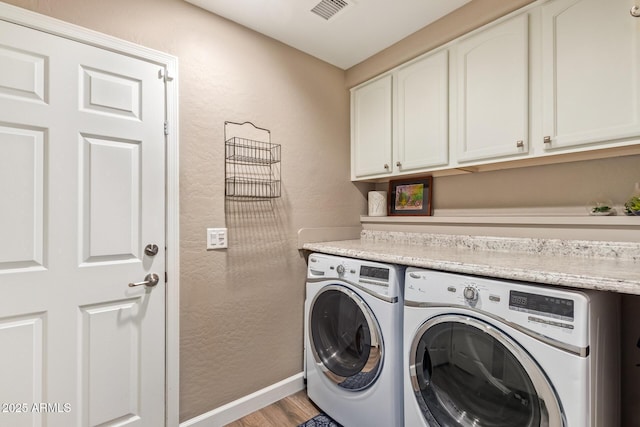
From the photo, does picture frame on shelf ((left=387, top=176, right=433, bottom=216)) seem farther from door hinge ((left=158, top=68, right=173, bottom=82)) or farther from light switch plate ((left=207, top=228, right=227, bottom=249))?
door hinge ((left=158, top=68, right=173, bottom=82))

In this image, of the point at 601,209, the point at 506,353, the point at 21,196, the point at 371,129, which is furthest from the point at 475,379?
the point at 21,196

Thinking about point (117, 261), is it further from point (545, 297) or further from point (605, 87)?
point (605, 87)

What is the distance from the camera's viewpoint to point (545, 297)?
38.8 inches

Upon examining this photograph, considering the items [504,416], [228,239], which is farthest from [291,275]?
[504,416]

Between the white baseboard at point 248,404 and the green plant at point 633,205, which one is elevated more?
the green plant at point 633,205

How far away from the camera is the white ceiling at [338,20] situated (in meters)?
1.70

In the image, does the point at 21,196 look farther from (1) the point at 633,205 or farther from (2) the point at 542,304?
(1) the point at 633,205

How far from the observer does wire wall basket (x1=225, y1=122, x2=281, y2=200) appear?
5.93ft

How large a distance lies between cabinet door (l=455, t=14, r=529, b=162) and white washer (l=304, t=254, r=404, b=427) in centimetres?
88

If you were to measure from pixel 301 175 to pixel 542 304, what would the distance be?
158 cm

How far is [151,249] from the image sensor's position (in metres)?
1.51

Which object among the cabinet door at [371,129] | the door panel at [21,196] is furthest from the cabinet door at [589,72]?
the door panel at [21,196]

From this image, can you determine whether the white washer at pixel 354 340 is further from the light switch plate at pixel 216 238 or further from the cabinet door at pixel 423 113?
the cabinet door at pixel 423 113

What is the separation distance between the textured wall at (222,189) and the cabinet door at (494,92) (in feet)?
3.25
